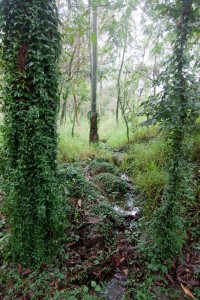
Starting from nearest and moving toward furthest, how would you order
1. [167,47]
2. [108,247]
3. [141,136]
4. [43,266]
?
1. [43,266]
2. [108,247]
3. [141,136]
4. [167,47]

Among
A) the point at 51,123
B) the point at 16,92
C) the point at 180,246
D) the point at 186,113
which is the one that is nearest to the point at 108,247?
the point at 180,246

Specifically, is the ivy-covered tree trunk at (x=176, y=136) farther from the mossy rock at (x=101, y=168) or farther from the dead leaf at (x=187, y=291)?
the mossy rock at (x=101, y=168)

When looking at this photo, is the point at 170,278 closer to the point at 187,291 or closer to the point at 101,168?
the point at 187,291

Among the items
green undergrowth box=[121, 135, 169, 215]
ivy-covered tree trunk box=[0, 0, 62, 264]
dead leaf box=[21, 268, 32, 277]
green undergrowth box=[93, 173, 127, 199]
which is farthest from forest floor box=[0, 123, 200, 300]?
green undergrowth box=[93, 173, 127, 199]

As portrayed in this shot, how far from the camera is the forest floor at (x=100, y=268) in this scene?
1956 mm

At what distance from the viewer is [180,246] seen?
2145 millimetres

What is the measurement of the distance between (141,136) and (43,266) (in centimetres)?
525

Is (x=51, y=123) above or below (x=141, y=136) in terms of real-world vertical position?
above

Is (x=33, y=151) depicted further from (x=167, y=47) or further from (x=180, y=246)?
(x=167, y=47)

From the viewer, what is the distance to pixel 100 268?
2.22 meters

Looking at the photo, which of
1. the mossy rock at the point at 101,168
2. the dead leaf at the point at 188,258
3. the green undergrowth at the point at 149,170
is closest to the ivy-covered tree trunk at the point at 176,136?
the dead leaf at the point at 188,258

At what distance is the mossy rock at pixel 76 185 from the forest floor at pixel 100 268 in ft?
0.19

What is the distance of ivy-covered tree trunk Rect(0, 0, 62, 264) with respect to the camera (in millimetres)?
1818

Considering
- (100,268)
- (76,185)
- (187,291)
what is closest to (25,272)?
(100,268)
